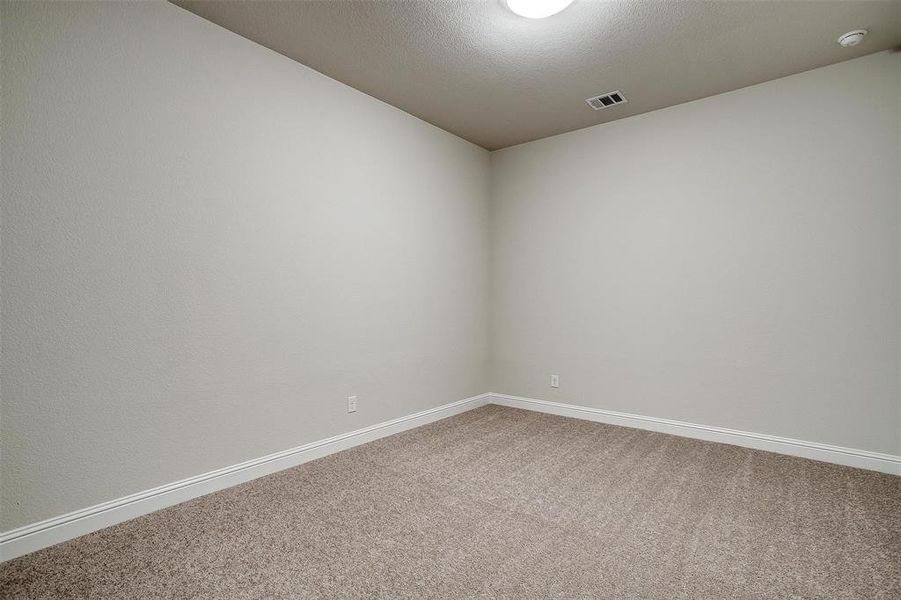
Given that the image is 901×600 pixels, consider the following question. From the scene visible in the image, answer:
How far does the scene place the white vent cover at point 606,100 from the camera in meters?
3.45

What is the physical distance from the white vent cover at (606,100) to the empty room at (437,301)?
0.12ft

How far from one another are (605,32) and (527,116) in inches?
49.9

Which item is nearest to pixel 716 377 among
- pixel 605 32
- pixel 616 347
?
pixel 616 347

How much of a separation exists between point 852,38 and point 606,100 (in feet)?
4.87

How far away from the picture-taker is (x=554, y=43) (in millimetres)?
2723

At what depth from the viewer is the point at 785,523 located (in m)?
2.17

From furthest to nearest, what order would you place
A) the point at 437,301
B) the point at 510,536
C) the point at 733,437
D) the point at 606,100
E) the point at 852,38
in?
the point at 437,301 < the point at 606,100 < the point at 733,437 < the point at 852,38 < the point at 510,536

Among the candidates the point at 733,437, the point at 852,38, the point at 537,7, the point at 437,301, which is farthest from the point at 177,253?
the point at 852,38

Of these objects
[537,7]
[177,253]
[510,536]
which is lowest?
[510,536]

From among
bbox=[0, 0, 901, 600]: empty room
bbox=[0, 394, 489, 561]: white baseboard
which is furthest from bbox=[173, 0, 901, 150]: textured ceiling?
bbox=[0, 394, 489, 561]: white baseboard

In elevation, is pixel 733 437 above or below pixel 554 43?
below

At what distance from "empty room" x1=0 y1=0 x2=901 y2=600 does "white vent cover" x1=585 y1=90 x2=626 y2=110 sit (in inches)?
1.5

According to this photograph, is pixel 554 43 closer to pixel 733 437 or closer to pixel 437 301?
Result: pixel 437 301

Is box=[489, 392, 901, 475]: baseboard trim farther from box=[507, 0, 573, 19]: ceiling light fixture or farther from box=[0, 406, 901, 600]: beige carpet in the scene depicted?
box=[507, 0, 573, 19]: ceiling light fixture
